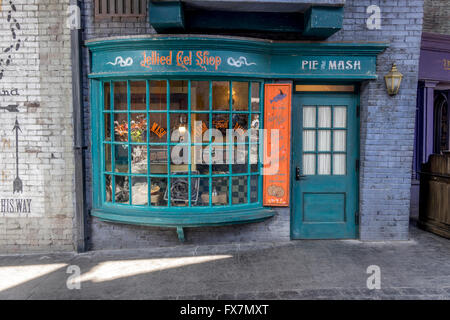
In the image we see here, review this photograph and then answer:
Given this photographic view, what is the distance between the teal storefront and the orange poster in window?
110 millimetres

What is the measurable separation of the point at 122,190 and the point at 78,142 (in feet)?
3.50

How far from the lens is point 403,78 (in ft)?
19.7

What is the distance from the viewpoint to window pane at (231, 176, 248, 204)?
5.97 metres

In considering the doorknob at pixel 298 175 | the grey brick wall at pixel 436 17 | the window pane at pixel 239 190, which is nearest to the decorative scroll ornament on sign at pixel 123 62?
the window pane at pixel 239 190

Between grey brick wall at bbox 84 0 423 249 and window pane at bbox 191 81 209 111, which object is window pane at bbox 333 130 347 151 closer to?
grey brick wall at bbox 84 0 423 249

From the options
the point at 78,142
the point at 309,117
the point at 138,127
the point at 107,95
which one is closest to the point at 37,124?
the point at 78,142

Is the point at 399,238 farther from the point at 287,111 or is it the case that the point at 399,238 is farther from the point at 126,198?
the point at 126,198

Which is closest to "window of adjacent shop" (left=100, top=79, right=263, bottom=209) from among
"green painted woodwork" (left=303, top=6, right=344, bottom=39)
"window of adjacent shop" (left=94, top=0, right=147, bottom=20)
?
"window of adjacent shop" (left=94, top=0, right=147, bottom=20)

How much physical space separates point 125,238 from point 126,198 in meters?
0.69

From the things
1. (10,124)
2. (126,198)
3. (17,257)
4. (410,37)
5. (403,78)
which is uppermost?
(410,37)

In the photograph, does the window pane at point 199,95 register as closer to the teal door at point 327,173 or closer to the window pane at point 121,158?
the window pane at point 121,158

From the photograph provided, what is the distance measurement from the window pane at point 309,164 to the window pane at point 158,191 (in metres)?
2.46

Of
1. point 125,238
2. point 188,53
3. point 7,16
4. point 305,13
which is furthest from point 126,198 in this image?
point 305,13

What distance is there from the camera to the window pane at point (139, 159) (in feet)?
19.2
